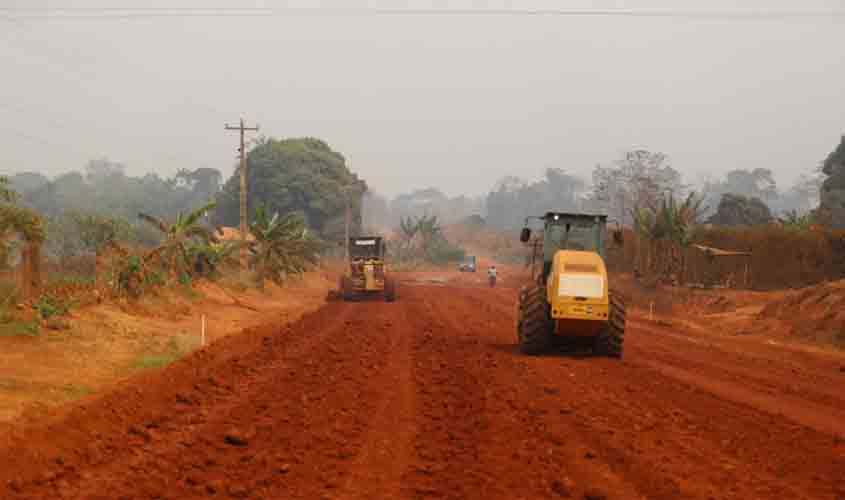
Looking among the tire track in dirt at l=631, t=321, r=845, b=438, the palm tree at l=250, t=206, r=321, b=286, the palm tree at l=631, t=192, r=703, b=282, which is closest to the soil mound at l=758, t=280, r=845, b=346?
the tire track in dirt at l=631, t=321, r=845, b=438

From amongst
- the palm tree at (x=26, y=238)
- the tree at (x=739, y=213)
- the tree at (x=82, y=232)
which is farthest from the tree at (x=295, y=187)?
the palm tree at (x=26, y=238)

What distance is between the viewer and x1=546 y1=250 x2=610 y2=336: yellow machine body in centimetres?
1418

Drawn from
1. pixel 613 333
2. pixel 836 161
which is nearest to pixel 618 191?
pixel 836 161

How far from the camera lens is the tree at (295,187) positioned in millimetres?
68750

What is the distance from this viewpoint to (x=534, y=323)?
579 inches

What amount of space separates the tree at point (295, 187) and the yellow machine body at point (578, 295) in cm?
5467

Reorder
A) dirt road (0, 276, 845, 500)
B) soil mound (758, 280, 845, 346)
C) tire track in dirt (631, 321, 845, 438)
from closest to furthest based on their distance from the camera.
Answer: dirt road (0, 276, 845, 500) < tire track in dirt (631, 321, 845, 438) < soil mound (758, 280, 845, 346)

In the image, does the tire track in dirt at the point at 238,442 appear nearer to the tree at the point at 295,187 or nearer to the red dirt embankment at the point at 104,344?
the red dirt embankment at the point at 104,344

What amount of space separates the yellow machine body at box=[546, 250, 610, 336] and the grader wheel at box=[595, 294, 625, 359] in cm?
34

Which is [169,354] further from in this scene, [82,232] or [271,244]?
[82,232]

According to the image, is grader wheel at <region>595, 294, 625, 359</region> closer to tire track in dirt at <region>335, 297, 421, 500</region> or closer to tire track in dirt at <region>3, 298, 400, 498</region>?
tire track in dirt at <region>335, 297, 421, 500</region>

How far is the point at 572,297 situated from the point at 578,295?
11 centimetres

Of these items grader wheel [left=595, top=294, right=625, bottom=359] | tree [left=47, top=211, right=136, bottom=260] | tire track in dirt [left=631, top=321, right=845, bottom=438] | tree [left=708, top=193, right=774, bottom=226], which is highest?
tree [left=708, top=193, right=774, bottom=226]

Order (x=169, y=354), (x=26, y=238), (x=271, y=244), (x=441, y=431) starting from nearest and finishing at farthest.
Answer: (x=441, y=431)
(x=169, y=354)
(x=26, y=238)
(x=271, y=244)
